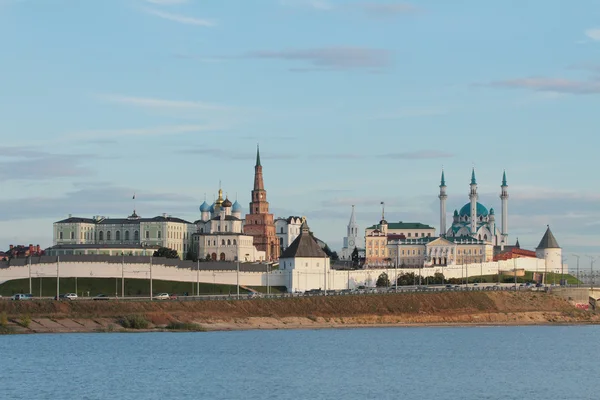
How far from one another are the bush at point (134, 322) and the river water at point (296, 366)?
0.68m

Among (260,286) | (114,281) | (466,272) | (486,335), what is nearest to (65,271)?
(114,281)

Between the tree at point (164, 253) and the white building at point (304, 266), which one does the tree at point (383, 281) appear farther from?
the tree at point (164, 253)

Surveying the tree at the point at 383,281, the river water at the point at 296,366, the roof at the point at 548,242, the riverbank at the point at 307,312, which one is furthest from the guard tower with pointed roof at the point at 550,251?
the river water at the point at 296,366

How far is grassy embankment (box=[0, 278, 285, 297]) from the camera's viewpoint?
12369 centimetres

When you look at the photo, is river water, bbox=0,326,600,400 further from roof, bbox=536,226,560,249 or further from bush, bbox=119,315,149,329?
roof, bbox=536,226,560,249

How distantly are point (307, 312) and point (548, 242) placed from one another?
98.1 m

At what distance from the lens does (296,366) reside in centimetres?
6756

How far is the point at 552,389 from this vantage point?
5791cm

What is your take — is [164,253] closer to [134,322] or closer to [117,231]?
[117,231]

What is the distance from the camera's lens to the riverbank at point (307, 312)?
305ft

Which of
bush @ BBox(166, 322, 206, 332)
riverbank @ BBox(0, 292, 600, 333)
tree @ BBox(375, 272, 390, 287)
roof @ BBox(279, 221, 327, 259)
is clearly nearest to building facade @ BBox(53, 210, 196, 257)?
tree @ BBox(375, 272, 390, 287)

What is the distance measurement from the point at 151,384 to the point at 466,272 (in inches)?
4514

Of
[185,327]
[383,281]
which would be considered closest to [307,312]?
[185,327]

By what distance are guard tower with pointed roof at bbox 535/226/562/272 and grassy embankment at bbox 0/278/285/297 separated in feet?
239
